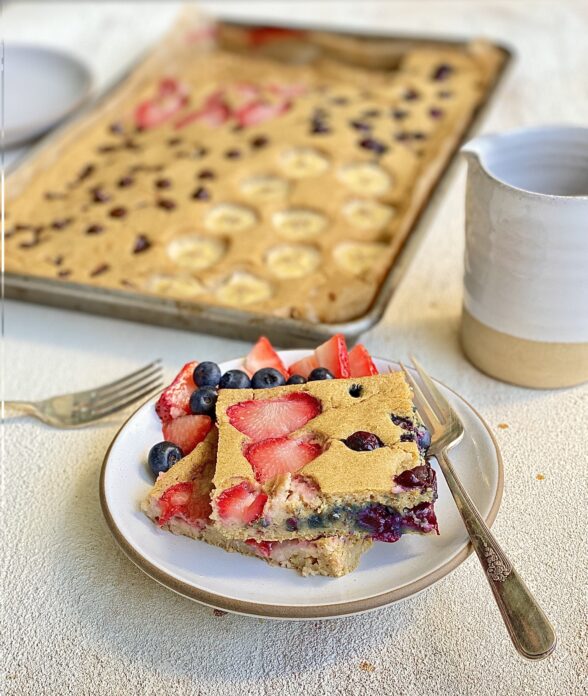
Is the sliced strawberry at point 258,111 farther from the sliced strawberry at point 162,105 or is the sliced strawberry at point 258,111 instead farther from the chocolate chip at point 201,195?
the chocolate chip at point 201,195

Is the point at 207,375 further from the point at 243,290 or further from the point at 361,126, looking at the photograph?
the point at 361,126

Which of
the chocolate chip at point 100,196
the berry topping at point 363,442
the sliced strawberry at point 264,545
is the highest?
the berry topping at point 363,442

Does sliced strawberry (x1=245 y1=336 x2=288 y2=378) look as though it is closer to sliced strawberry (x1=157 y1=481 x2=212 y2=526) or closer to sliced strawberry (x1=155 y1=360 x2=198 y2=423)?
sliced strawberry (x1=155 y1=360 x2=198 y2=423)

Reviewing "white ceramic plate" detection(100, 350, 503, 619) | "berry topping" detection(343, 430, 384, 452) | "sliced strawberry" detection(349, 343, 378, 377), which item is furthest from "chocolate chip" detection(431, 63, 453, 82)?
"berry topping" detection(343, 430, 384, 452)

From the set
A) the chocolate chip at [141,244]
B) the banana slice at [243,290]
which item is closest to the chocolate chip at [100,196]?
the chocolate chip at [141,244]

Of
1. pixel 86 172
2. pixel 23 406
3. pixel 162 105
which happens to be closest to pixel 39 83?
pixel 162 105

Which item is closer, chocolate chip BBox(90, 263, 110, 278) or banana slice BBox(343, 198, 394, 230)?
chocolate chip BBox(90, 263, 110, 278)
